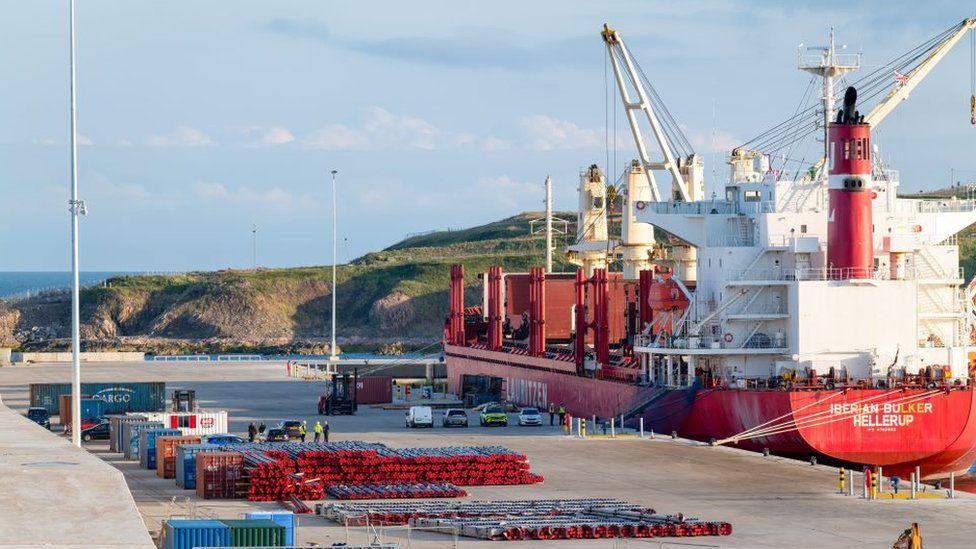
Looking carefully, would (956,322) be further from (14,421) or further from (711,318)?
(14,421)

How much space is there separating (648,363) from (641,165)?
14937 mm

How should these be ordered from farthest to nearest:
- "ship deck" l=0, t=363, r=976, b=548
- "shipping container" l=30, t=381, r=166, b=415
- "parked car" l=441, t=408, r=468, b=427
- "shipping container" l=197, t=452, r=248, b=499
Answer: "shipping container" l=30, t=381, r=166, b=415, "parked car" l=441, t=408, r=468, b=427, "shipping container" l=197, t=452, r=248, b=499, "ship deck" l=0, t=363, r=976, b=548

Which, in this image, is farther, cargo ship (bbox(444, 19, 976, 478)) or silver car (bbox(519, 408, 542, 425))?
silver car (bbox(519, 408, 542, 425))

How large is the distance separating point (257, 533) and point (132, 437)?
74.7ft

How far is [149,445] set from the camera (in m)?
49.1

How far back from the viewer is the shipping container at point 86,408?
64062mm

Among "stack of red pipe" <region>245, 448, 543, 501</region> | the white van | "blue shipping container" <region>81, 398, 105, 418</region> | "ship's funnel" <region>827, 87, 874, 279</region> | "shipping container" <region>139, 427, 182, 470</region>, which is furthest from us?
"blue shipping container" <region>81, 398, 105, 418</region>

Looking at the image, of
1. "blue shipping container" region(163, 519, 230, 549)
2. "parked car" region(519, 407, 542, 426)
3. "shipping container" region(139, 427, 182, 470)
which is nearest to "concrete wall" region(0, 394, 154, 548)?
"blue shipping container" region(163, 519, 230, 549)

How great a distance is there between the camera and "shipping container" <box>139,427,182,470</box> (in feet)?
161

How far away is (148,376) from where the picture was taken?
98.0 m

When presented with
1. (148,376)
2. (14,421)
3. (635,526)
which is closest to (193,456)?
(14,421)

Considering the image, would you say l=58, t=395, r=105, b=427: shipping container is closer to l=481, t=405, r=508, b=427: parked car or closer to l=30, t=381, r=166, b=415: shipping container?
l=30, t=381, r=166, b=415: shipping container

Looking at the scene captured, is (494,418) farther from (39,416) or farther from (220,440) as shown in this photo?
(39,416)

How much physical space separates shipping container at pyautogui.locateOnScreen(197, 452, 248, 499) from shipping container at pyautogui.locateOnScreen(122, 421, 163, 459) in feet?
35.0
